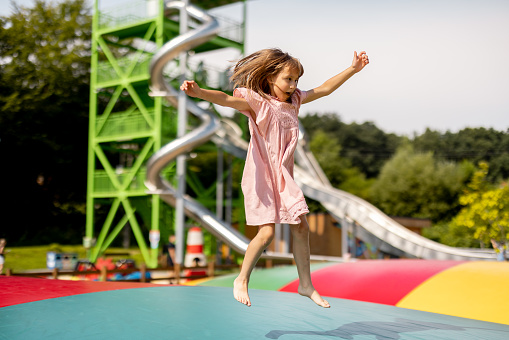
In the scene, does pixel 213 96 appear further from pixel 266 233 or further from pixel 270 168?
pixel 266 233

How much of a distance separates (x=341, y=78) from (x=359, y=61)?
15cm

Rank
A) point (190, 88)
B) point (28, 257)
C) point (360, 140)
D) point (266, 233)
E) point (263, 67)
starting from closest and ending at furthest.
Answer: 1. point (190, 88)
2. point (266, 233)
3. point (263, 67)
4. point (28, 257)
5. point (360, 140)

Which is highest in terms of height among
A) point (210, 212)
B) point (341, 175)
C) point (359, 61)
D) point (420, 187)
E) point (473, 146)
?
point (473, 146)

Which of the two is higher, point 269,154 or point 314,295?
point 269,154

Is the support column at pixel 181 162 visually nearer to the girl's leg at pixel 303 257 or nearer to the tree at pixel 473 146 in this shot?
the girl's leg at pixel 303 257

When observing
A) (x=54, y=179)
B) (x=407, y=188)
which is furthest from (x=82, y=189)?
(x=407, y=188)

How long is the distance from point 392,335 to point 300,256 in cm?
68

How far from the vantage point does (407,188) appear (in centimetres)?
3131

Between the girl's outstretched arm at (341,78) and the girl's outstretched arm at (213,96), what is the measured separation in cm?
48

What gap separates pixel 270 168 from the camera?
10.8ft

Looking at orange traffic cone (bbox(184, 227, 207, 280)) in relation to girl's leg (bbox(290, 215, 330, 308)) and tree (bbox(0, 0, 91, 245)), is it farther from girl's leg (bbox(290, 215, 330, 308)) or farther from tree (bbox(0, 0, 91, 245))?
tree (bbox(0, 0, 91, 245))

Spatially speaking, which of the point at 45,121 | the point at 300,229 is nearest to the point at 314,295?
the point at 300,229

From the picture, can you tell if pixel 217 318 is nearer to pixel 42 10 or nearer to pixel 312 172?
pixel 312 172

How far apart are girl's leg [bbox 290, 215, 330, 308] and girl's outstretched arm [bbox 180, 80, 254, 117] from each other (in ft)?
2.38
